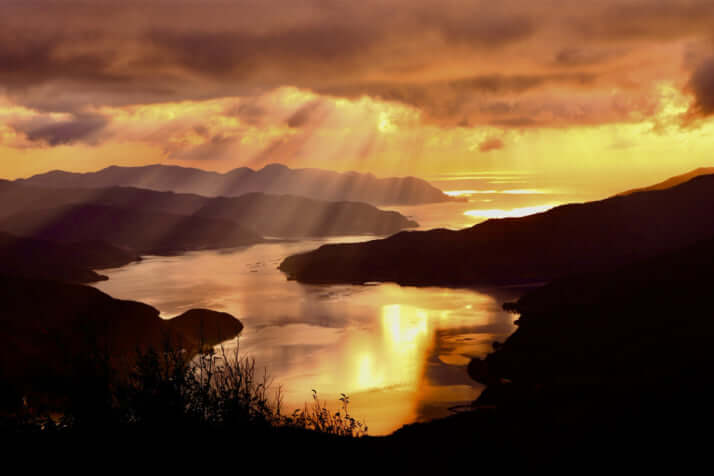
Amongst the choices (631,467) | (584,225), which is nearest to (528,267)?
(584,225)

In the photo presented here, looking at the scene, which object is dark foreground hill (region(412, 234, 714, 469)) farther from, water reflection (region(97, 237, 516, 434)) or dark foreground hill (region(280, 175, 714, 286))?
dark foreground hill (region(280, 175, 714, 286))

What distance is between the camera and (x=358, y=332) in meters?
93.3

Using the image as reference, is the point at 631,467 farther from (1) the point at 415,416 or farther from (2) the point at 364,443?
(1) the point at 415,416

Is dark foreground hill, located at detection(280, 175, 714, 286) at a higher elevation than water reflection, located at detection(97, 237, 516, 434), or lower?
higher

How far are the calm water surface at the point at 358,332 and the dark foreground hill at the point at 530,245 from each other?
34.9 feet

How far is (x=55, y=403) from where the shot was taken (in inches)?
1774

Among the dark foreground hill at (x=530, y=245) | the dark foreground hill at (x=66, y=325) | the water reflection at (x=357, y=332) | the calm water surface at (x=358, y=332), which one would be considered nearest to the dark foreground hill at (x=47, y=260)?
the calm water surface at (x=358, y=332)

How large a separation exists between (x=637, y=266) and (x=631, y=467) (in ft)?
250

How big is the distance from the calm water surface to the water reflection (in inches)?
5.2

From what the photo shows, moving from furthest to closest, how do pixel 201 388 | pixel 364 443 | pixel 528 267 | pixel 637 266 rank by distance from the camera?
pixel 528 267 < pixel 637 266 < pixel 364 443 < pixel 201 388

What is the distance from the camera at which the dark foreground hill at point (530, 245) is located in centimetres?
14375

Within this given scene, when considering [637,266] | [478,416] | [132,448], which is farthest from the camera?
[637,266]

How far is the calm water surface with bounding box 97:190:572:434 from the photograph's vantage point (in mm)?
59812

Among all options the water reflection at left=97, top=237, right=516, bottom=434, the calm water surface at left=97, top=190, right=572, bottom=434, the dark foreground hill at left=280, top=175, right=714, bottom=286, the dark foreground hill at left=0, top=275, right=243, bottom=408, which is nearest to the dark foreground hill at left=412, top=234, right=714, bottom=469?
the calm water surface at left=97, top=190, right=572, bottom=434
